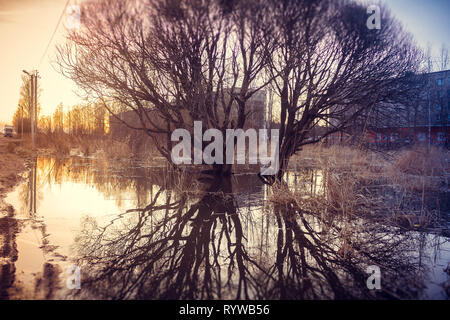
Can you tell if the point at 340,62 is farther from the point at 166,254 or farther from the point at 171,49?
the point at 166,254

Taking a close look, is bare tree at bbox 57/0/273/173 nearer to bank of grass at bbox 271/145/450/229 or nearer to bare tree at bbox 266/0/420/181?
bare tree at bbox 266/0/420/181

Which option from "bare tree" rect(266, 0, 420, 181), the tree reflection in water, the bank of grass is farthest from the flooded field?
"bare tree" rect(266, 0, 420, 181)

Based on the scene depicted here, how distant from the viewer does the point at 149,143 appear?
1714 cm

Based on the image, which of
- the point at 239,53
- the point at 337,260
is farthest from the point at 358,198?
the point at 239,53

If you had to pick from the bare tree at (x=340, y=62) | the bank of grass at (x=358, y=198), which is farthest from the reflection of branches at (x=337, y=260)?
the bare tree at (x=340, y=62)

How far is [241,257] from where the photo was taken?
138 inches

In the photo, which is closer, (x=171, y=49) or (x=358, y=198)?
(x=358, y=198)

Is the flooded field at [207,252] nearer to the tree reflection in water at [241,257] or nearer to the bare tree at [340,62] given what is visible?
the tree reflection in water at [241,257]

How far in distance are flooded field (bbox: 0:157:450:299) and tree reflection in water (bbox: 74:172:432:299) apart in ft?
0.04

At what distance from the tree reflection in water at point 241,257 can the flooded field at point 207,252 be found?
0.4 inches

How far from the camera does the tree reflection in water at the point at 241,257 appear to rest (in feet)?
8.90

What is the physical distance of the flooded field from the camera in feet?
8.92

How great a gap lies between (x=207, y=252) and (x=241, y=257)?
43 cm
